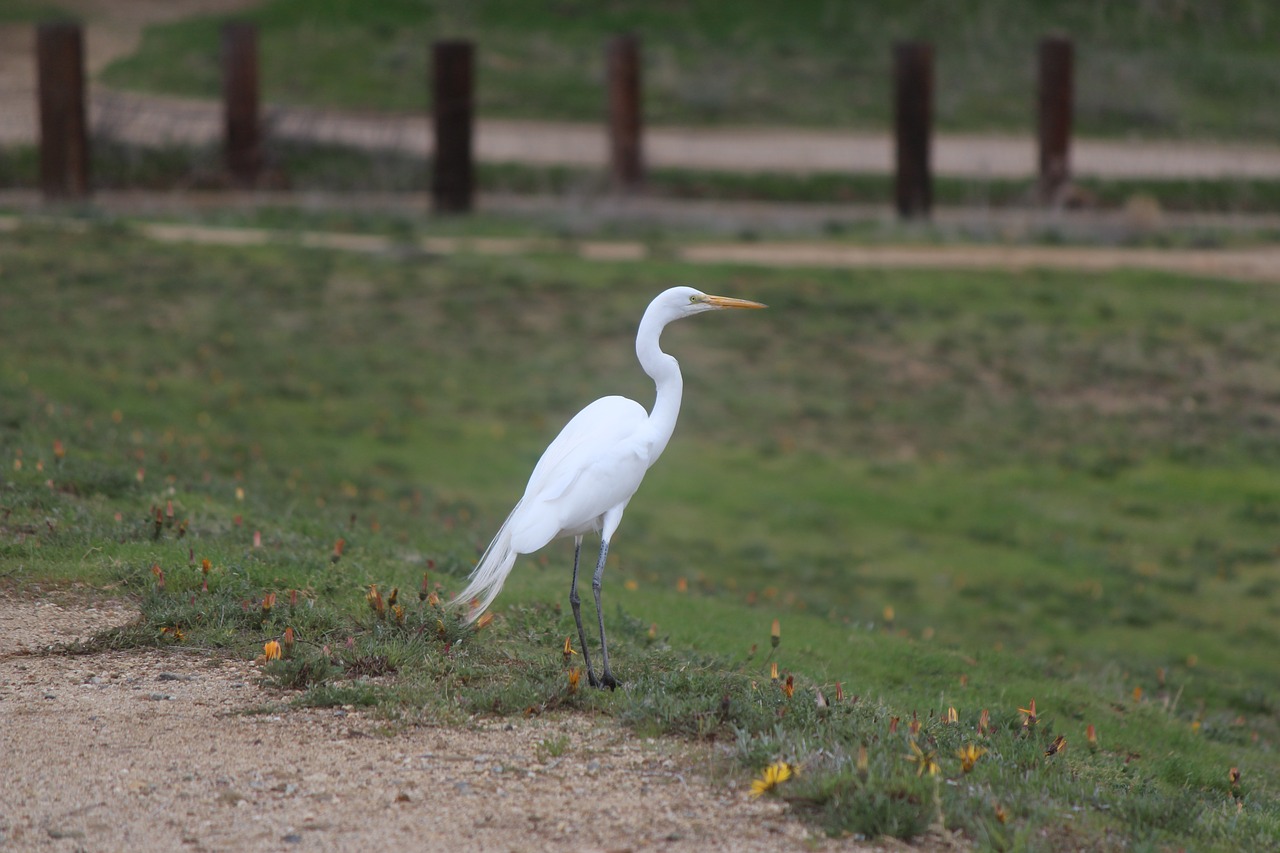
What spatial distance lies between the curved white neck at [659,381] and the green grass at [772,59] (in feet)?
80.0

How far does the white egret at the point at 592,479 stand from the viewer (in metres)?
5.94

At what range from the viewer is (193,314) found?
1582cm

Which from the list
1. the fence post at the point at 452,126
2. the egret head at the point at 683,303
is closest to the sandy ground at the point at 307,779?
the egret head at the point at 683,303

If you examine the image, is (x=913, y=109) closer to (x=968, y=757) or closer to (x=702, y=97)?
(x=702, y=97)

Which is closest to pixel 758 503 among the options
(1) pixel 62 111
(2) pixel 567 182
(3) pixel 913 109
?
(3) pixel 913 109

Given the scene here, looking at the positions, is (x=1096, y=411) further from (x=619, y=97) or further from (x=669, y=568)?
(x=619, y=97)

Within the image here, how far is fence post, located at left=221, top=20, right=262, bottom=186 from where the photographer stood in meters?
20.3

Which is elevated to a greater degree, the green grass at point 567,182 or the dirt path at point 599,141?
the dirt path at point 599,141

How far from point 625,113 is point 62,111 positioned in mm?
7825

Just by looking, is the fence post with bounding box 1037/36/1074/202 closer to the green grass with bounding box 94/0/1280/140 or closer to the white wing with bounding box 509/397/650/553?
the green grass with bounding box 94/0/1280/140

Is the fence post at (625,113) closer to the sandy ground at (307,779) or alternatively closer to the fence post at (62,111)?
the fence post at (62,111)

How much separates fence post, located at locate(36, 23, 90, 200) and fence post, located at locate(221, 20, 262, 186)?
199 centimetres

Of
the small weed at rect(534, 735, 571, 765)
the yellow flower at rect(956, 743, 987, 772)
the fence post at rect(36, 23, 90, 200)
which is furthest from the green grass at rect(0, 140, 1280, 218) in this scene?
the yellow flower at rect(956, 743, 987, 772)

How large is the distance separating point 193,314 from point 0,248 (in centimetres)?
273
